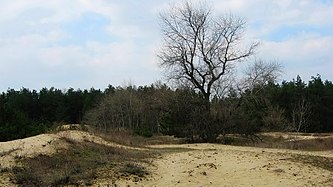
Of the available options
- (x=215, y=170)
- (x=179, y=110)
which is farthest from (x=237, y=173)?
(x=179, y=110)

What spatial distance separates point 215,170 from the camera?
16.3m

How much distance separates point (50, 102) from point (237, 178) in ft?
196

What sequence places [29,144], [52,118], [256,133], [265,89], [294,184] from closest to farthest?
[294,184]
[29,144]
[256,133]
[265,89]
[52,118]

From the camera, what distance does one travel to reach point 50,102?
7119 cm

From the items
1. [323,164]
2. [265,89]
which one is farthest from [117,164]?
[265,89]

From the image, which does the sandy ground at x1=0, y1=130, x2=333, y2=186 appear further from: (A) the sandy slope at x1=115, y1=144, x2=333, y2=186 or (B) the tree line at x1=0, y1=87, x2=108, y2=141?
(B) the tree line at x1=0, y1=87, x2=108, y2=141

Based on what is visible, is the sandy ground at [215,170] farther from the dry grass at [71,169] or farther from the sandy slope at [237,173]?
the dry grass at [71,169]

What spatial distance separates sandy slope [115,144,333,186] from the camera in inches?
555

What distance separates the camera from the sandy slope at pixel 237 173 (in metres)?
14.1

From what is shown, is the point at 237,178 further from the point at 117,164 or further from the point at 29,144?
the point at 29,144

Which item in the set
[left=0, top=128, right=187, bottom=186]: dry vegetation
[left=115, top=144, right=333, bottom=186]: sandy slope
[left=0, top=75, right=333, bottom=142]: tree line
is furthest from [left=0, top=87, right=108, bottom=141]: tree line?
[left=115, top=144, right=333, bottom=186]: sandy slope

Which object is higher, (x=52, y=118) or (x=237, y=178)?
(x=52, y=118)

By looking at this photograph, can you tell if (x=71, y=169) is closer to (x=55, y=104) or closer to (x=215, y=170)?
(x=215, y=170)

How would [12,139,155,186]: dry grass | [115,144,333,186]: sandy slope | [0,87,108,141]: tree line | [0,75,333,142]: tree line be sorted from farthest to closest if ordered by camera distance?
[0,87,108,141]: tree line → [0,75,333,142]: tree line → [115,144,333,186]: sandy slope → [12,139,155,186]: dry grass
